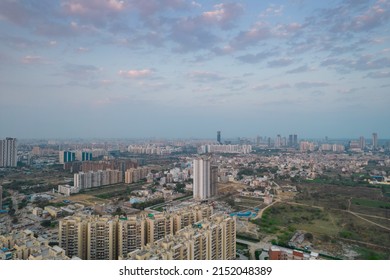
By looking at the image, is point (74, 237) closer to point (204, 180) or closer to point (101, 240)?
point (101, 240)

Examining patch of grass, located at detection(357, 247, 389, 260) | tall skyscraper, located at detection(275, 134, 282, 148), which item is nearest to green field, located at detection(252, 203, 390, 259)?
patch of grass, located at detection(357, 247, 389, 260)

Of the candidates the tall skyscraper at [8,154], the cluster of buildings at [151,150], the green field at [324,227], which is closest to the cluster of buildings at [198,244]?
the green field at [324,227]

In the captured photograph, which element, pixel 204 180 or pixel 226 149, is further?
pixel 226 149

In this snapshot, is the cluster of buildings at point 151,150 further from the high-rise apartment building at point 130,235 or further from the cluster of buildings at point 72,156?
the high-rise apartment building at point 130,235

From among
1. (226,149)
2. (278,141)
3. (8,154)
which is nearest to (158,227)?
(278,141)

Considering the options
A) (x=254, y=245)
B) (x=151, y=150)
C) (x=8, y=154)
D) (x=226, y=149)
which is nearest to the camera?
(x=254, y=245)
